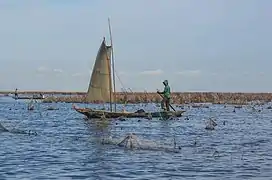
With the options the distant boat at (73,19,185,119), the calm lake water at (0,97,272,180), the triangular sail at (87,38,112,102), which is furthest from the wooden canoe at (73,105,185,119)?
the calm lake water at (0,97,272,180)

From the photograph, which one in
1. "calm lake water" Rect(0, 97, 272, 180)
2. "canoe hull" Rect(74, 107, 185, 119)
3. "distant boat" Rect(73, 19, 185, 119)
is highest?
"distant boat" Rect(73, 19, 185, 119)

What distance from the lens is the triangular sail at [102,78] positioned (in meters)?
45.0

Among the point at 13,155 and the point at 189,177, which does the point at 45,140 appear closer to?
the point at 13,155

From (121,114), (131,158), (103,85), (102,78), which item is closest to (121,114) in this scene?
(121,114)

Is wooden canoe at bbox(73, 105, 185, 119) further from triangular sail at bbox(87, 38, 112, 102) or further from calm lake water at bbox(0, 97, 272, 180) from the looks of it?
calm lake water at bbox(0, 97, 272, 180)

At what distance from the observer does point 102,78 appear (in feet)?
149

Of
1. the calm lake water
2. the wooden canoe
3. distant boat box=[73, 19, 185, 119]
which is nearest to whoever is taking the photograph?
the calm lake water

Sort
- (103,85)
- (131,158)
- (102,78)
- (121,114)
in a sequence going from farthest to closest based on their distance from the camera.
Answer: (102,78)
(103,85)
(121,114)
(131,158)

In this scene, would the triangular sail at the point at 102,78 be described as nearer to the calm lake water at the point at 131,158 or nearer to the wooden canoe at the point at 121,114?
the wooden canoe at the point at 121,114

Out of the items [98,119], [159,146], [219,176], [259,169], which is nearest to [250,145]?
[159,146]

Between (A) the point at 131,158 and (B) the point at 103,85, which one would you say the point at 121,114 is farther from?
(A) the point at 131,158

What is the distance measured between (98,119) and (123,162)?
75.6ft

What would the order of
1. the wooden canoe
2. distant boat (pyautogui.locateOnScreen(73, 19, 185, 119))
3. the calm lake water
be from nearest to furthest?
the calm lake water, the wooden canoe, distant boat (pyautogui.locateOnScreen(73, 19, 185, 119))

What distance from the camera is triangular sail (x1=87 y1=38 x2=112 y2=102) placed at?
4503 centimetres
